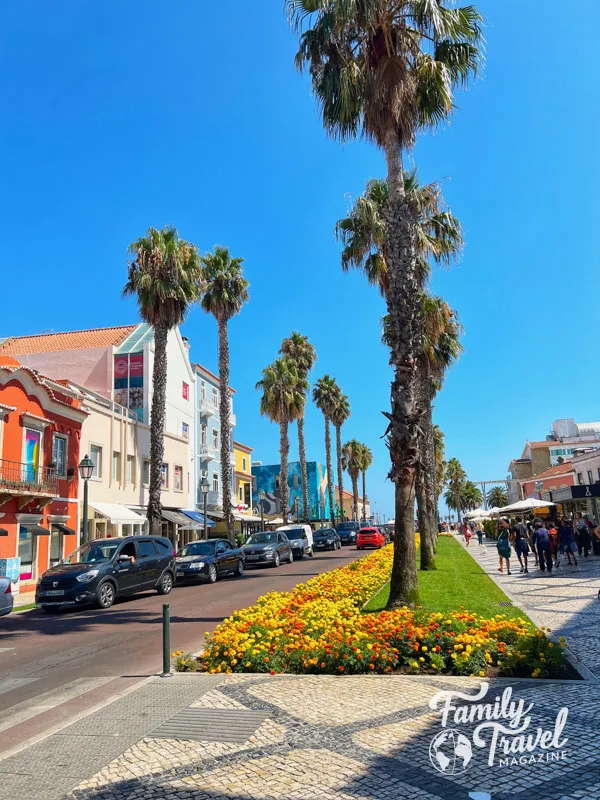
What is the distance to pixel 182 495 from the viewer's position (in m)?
38.1

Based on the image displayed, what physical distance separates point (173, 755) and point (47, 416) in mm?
21058

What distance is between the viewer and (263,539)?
2888 cm

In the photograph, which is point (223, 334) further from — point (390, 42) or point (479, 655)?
point (479, 655)

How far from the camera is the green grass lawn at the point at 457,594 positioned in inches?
432

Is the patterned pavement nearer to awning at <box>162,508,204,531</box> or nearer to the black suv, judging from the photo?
the black suv

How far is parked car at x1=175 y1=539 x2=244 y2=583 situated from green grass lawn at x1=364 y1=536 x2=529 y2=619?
773cm

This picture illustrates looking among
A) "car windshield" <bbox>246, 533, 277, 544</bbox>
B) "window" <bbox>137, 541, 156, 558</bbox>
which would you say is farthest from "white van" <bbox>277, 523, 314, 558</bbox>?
"window" <bbox>137, 541, 156, 558</bbox>

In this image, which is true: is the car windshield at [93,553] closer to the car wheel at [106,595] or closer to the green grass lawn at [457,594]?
the car wheel at [106,595]

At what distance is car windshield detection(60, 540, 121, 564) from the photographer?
621 inches

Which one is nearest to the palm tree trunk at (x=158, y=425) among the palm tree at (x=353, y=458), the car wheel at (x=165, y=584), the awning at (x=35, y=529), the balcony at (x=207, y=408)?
the awning at (x=35, y=529)

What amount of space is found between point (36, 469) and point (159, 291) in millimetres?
9128

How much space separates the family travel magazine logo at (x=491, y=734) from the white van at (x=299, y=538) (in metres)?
27.4

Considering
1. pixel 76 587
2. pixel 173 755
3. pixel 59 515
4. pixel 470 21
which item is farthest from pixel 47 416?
pixel 173 755

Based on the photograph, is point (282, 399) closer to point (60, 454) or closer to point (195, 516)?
point (195, 516)
